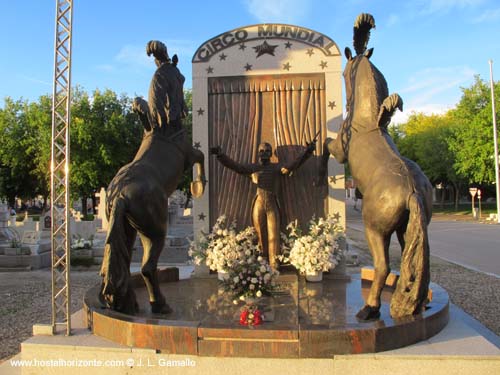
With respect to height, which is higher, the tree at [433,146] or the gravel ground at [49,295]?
the tree at [433,146]

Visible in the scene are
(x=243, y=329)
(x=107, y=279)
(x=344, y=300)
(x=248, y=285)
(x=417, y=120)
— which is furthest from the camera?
(x=417, y=120)

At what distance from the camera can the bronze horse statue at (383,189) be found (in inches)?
147

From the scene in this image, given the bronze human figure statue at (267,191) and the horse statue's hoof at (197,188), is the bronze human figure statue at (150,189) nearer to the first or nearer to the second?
the horse statue's hoof at (197,188)

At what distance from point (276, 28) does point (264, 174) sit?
2.83m

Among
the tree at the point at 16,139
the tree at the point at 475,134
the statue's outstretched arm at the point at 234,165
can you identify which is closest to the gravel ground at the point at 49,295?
the statue's outstretched arm at the point at 234,165

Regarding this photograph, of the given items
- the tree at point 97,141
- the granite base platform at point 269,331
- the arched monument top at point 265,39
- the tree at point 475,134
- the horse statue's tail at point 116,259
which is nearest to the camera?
the granite base platform at point 269,331

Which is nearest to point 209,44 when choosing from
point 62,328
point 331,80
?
point 331,80

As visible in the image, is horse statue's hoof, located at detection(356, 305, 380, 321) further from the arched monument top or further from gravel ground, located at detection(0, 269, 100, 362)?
the arched monument top

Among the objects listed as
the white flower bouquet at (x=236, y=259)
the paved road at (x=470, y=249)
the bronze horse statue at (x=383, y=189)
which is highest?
the bronze horse statue at (x=383, y=189)

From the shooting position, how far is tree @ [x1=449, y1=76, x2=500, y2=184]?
33.4m

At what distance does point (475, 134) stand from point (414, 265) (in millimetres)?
36130

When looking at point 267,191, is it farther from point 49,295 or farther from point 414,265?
point 49,295

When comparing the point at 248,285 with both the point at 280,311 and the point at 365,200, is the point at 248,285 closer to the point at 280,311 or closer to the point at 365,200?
the point at 280,311

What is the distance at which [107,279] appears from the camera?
3910 mm
